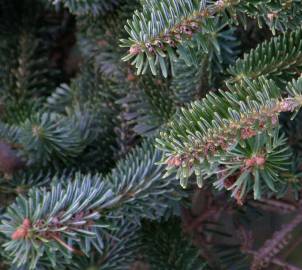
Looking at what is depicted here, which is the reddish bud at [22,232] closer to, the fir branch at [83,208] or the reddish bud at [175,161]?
the fir branch at [83,208]

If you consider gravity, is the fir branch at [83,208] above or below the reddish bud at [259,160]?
below

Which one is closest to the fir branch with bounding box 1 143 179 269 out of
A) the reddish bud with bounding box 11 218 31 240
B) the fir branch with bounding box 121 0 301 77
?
the reddish bud with bounding box 11 218 31 240

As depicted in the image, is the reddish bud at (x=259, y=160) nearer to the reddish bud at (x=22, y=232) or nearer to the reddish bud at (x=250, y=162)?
the reddish bud at (x=250, y=162)

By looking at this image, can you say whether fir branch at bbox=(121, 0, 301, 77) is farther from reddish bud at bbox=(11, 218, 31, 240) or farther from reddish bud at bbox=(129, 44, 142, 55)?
reddish bud at bbox=(11, 218, 31, 240)

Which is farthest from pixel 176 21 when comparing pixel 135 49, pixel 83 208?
pixel 83 208

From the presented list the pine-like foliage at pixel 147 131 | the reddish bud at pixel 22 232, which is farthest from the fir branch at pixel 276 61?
the reddish bud at pixel 22 232

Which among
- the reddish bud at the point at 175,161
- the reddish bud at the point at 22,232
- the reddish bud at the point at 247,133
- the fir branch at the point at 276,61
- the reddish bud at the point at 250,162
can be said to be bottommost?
the reddish bud at the point at 22,232

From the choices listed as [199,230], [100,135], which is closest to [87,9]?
[100,135]

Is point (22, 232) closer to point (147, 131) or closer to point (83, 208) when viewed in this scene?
point (83, 208)
